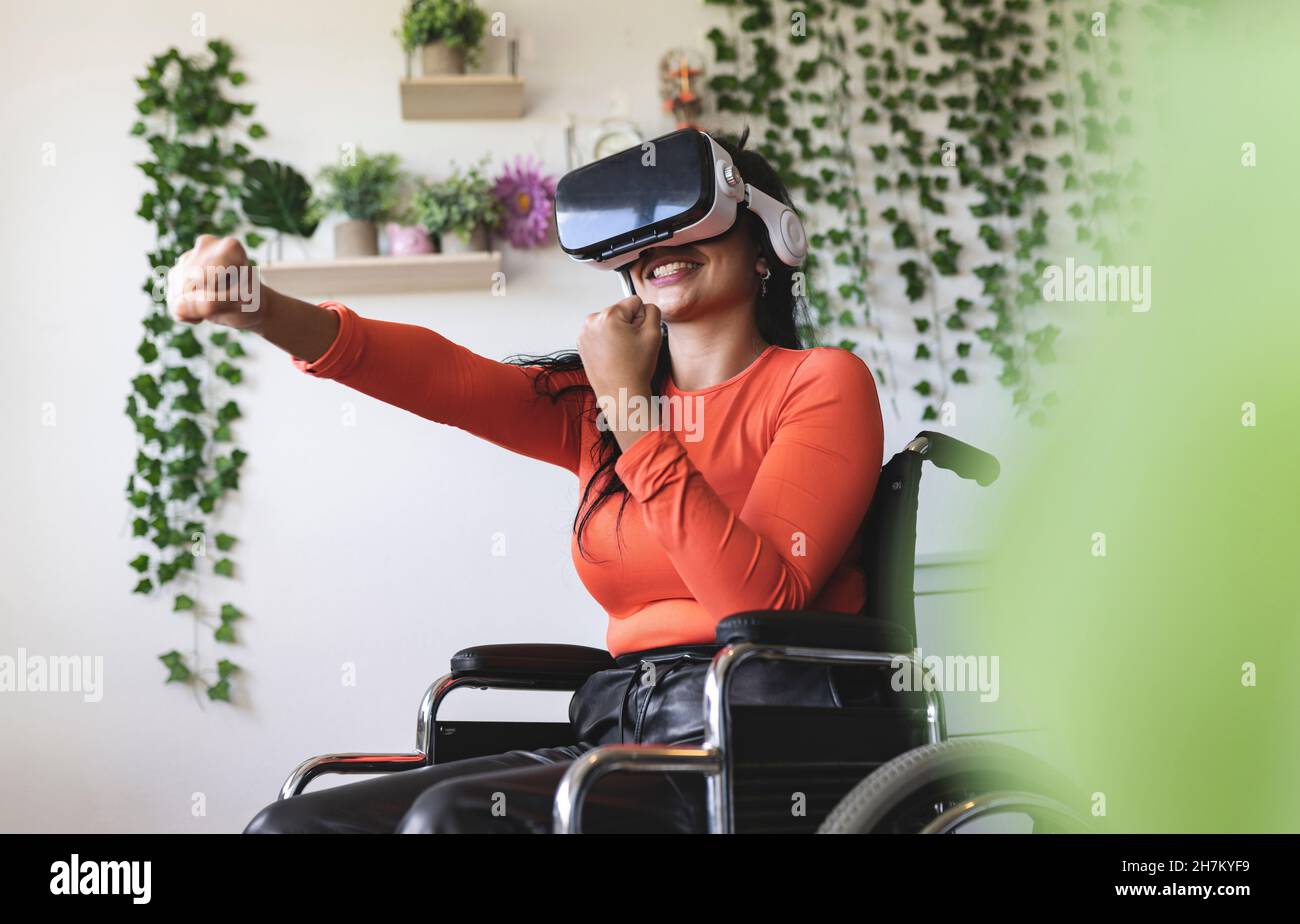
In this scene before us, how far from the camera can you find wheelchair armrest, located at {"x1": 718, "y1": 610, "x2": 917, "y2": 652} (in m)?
0.98

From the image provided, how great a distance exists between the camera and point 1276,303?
383mm

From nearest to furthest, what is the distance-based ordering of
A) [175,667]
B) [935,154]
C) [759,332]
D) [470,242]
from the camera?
1. [759,332]
2. [175,667]
3. [470,242]
4. [935,154]

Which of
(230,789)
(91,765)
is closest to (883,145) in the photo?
(230,789)

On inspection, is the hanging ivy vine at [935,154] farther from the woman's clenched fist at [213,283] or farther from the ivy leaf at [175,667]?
the woman's clenched fist at [213,283]

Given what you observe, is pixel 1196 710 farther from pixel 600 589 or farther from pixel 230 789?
pixel 230 789

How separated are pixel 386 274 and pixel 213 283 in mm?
1887

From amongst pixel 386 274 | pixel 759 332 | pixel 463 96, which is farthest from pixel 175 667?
pixel 759 332

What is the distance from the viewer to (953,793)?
105cm

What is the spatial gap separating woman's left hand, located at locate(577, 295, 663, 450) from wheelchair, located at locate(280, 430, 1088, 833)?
283 mm

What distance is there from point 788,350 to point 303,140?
1.92 metres

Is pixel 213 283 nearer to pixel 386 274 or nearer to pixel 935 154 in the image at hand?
pixel 386 274

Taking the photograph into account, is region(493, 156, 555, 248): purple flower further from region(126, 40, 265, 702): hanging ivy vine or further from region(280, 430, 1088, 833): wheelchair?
region(280, 430, 1088, 833): wheelchair

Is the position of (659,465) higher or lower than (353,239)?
lower

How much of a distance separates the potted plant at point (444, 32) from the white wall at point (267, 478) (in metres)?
0.14
